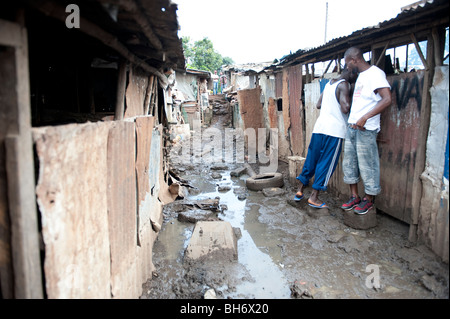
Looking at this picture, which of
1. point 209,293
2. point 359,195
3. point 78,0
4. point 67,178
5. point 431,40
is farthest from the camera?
point 359,195

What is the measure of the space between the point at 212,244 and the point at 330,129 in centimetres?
268

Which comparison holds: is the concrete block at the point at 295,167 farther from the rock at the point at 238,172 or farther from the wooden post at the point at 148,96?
the wooden post at the point at 148,96

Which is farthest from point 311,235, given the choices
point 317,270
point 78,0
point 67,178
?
point 78,0

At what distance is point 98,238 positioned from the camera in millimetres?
2297

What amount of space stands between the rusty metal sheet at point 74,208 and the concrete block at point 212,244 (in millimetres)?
1733

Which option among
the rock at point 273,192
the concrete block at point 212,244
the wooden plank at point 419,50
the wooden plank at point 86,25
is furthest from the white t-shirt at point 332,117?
the wooden plank at point 86,25

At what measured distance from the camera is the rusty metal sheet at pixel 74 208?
5.67 feet

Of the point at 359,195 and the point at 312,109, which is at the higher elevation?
the point at 312,109

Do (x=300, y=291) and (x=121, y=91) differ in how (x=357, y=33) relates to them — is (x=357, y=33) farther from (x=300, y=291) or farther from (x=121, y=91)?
(x=300, y=291)

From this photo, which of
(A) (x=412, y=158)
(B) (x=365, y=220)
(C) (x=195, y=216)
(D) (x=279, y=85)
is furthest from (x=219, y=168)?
(A) (x=412, y=158)

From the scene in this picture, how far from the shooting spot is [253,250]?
14.5 feet

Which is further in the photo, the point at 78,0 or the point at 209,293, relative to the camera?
the point at 209,293

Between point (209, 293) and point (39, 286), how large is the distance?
6.20 feet

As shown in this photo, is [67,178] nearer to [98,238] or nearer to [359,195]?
[98,238]
